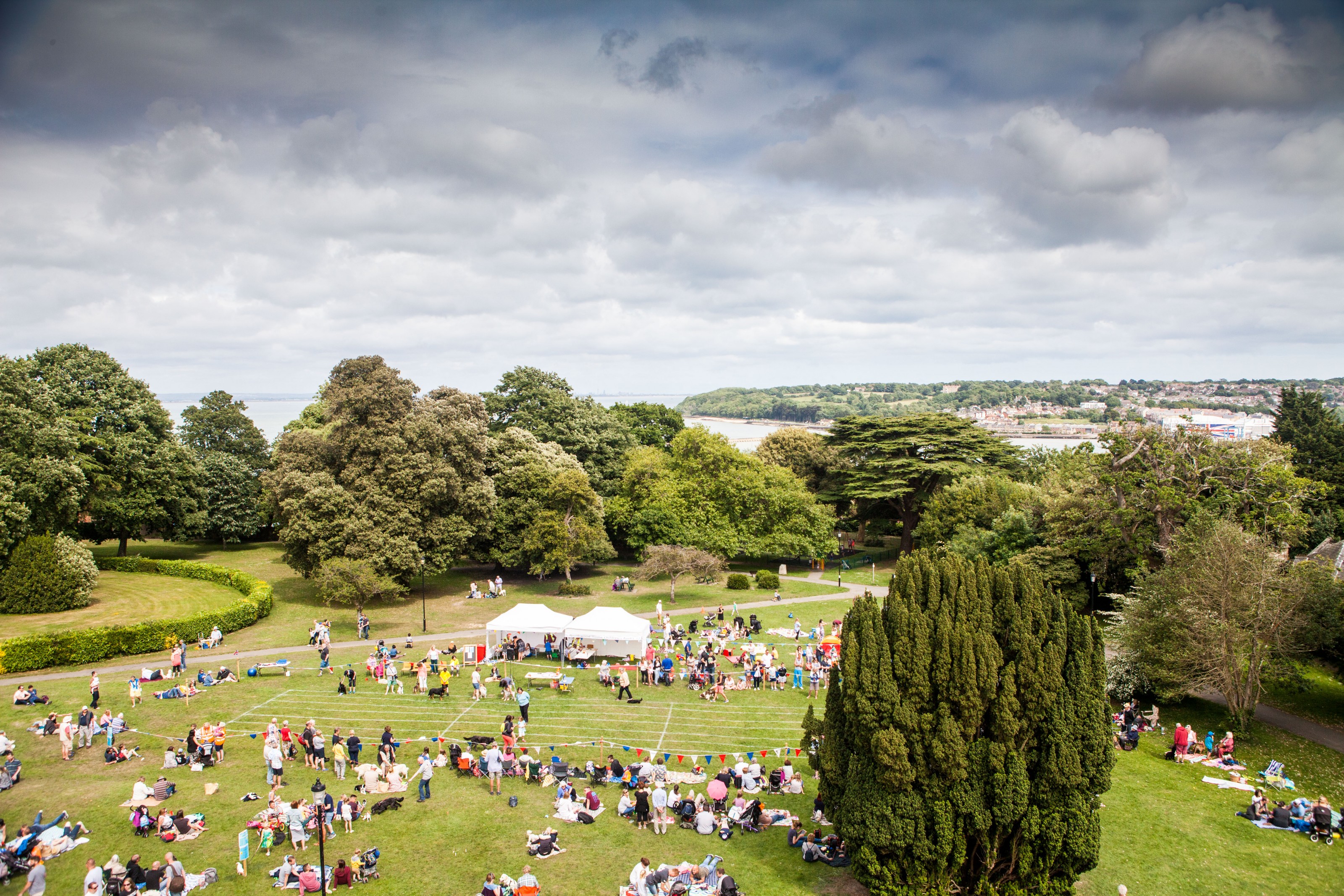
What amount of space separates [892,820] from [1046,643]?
4.57 meters

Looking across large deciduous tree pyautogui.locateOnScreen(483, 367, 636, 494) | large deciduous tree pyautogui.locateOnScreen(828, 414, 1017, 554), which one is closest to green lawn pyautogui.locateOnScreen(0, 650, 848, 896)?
large deciduous tree pyautogui.locateOnScreen(483, 367, 636, 494)

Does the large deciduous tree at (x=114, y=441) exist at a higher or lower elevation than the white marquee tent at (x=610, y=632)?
higher

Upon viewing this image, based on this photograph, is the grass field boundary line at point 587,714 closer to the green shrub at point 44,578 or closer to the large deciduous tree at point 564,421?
the green shrub at point 44,578

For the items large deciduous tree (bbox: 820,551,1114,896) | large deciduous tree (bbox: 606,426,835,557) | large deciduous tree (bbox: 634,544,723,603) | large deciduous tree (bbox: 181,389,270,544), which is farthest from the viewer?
large deciduous tree (bbox: 181,389,270,544)

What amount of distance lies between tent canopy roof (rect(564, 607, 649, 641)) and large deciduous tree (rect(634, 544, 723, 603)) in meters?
8.58

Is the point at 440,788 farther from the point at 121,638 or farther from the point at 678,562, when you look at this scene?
the point at 678,562

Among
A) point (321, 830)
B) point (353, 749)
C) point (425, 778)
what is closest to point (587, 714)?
point (425, 778)

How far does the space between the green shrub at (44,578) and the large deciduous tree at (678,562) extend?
26267 millimetres

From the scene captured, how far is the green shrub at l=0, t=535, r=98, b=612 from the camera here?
32.6 meters

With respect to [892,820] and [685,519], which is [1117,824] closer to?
[892,820]

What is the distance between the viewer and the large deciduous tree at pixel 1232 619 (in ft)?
74.4

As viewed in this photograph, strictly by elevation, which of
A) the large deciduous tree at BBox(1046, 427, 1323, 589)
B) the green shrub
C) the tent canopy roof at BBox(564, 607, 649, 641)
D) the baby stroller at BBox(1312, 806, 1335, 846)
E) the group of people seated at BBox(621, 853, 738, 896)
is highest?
the large deciduous tree at BBox(1046, 427, 1323, 589)

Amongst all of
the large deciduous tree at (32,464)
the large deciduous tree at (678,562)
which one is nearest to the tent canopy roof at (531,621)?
the large deciduous tree at (678,562)

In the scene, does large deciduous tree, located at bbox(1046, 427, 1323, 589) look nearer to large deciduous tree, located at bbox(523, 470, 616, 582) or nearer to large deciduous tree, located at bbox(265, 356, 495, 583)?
large deciduous tree, located at bbox(523, 470, 616, 582)
